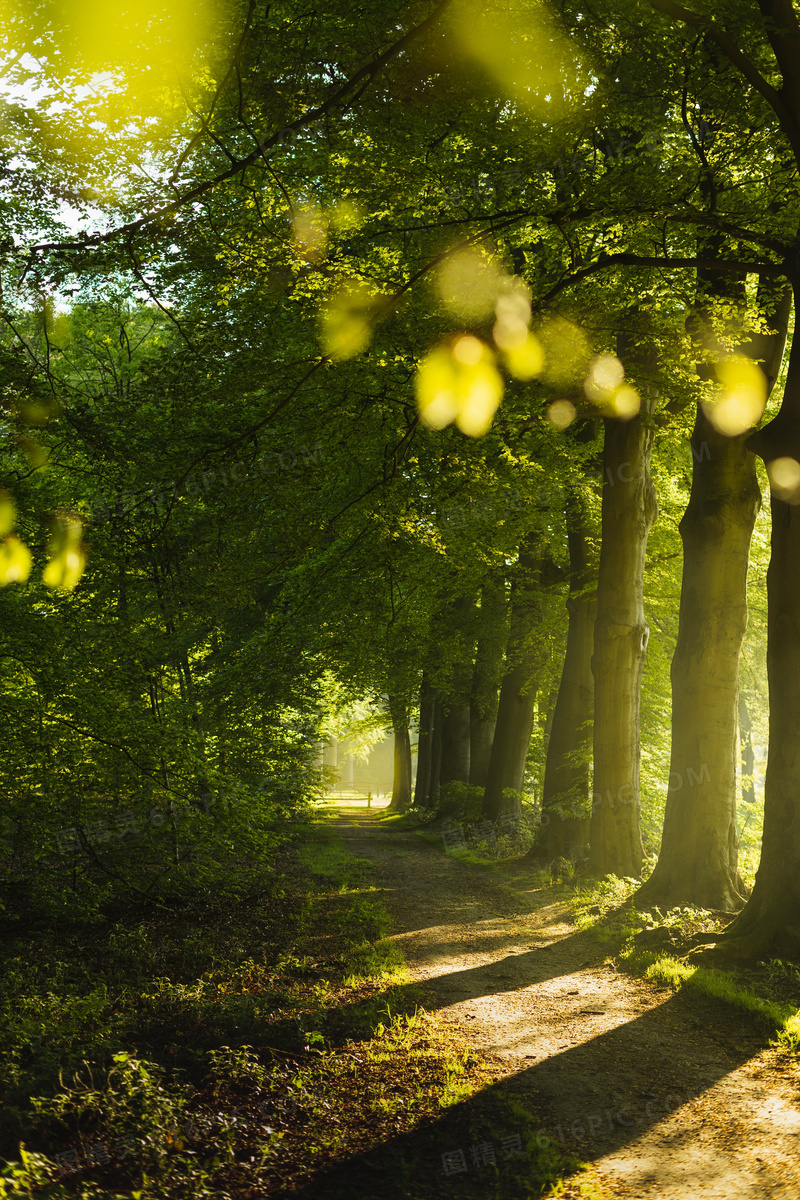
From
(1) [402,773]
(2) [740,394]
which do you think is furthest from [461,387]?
(1) [402,773]

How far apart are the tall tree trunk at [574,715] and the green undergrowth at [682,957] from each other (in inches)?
110

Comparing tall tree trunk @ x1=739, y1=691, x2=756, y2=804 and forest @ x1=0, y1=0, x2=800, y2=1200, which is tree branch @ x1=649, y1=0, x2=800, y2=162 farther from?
tall tree trunk @ x1=739, y1=691, x2=756, y2=804

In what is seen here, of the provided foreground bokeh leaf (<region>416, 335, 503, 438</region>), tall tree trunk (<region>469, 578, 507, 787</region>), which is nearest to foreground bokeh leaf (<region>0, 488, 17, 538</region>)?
foreground bokeh leaf (<region>416, 335, 503, 438</region>)

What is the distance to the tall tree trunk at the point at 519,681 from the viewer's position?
55.2ft

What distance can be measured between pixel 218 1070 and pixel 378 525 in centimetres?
724

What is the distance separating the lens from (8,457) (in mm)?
8680

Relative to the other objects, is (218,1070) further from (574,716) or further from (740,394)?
(574,716)

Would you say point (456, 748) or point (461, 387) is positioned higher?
point (461, 387)

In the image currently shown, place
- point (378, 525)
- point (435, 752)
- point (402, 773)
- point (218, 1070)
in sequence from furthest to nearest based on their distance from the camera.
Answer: point (402, 773)
point (435, 752)
point (378, 525)
point (218, 1070)

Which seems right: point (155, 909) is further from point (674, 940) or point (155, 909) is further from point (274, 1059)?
point (674, 940)

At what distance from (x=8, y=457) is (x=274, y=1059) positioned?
6.55 m

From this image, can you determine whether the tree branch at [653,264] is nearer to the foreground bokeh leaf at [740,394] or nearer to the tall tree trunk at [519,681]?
the foreground bokeh leaf at [740,394]

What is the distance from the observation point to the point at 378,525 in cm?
1096

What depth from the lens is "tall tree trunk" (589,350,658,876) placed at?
12.0 metres
